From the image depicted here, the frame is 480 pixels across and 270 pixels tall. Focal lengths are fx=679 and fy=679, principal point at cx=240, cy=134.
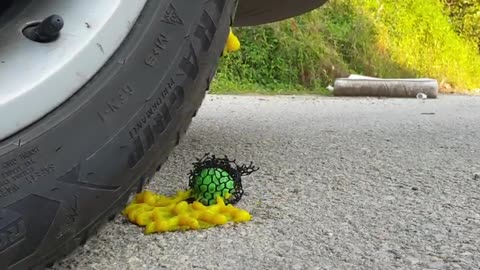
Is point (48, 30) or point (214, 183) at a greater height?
point (48, 30)

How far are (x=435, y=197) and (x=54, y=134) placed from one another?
31.5 inches

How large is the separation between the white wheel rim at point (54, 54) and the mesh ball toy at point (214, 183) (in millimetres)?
460

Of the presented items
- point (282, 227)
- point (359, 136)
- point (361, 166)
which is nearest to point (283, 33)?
point (359, 136)

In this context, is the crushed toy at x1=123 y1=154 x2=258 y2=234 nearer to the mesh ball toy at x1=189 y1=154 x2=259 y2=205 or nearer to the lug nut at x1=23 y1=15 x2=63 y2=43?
the mesh ball toy at x1=189 y1=154 x2=259 y2=205

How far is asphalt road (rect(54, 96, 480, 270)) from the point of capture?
0.92 metres

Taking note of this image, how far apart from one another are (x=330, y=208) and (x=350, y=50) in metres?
5.44

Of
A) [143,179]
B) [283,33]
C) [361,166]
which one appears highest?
[143,179]

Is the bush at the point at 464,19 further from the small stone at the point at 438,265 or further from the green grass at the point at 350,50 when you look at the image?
the small stone at the point at 438,265

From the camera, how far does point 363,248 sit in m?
0.96

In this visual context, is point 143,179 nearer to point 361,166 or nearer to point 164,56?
point 164,56

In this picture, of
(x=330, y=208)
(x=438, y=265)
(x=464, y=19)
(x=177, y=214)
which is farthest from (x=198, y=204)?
(x=464, y=19)

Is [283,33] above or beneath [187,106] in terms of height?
beneath

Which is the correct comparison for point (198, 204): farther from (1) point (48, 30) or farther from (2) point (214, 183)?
(1) point (48, 30)

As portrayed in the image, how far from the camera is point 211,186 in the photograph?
117 cm
